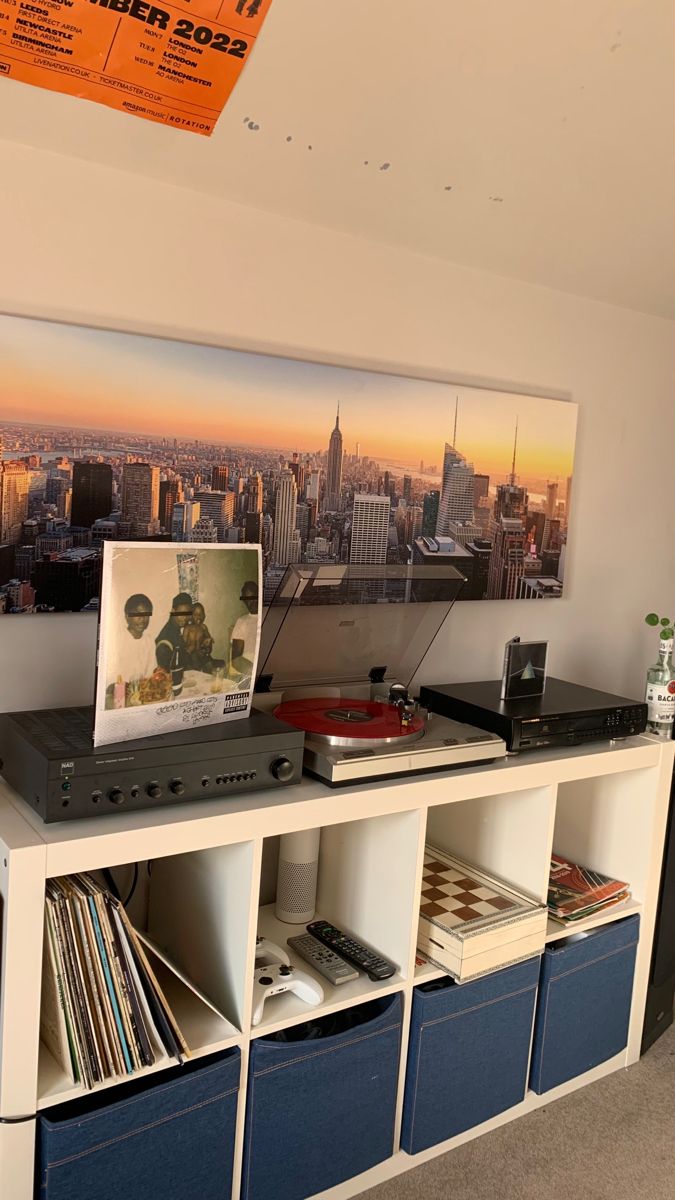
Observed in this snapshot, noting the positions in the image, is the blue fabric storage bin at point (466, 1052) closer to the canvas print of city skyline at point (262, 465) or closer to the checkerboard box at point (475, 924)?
the checkerboard box at point (475, 924)

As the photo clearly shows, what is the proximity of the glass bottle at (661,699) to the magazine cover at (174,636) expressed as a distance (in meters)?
1.14

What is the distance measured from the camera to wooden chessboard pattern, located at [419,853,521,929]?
202 cm

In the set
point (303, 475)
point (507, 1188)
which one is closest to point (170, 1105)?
point (507, 1188)

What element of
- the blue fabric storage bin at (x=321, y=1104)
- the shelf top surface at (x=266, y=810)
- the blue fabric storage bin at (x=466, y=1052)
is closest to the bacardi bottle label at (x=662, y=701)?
the shelf top surface at (x=266, y=810)

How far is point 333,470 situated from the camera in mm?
2148

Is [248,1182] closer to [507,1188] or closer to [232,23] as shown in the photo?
[507,1188]

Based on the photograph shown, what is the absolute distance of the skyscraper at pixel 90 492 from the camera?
1825mm

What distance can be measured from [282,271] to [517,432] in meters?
0.76

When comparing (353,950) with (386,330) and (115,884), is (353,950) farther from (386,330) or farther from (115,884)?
(386,330)

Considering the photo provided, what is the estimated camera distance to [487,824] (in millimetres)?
2240

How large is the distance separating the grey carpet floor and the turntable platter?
0.90m

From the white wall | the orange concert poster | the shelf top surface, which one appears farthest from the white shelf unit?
the orange concert poster

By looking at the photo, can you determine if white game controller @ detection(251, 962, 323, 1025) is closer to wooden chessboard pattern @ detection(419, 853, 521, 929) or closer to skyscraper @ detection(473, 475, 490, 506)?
wooden chessboard pattern @ detection(419, 853, 521, 929)

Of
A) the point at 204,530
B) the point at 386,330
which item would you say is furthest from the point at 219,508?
the point at 386,330
